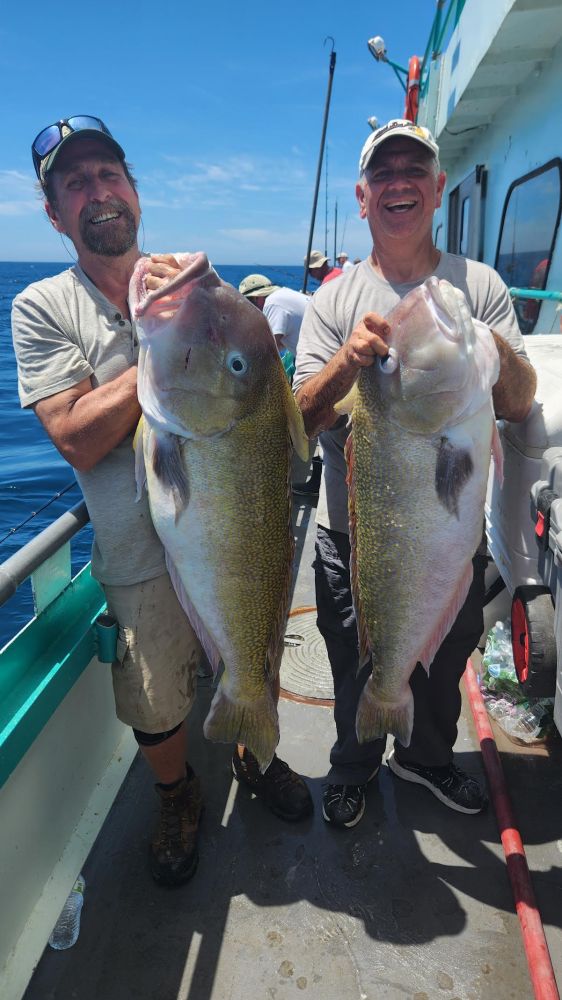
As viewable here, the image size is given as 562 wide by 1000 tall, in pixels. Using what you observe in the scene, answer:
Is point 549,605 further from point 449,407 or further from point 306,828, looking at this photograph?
point 306,828

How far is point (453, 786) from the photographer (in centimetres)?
285

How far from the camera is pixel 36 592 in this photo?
8.18ft

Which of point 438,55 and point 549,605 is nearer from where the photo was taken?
point 549,605

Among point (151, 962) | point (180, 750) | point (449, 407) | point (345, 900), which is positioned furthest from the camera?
point (180, 750)

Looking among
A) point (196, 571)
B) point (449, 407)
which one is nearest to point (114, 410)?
point (196, 571)

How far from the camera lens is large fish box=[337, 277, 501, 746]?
71.3 inches

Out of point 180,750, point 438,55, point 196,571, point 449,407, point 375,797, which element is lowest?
point 375,797

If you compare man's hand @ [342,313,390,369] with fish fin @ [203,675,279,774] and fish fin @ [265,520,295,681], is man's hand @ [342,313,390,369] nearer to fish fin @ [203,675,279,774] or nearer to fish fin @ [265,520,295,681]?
fish fin @ [265,520,295,681]

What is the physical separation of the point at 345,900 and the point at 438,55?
9624 mm

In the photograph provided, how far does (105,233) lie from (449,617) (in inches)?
72.6

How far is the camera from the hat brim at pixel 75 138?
2.29 metres

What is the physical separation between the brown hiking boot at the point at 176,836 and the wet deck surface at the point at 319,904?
62mm

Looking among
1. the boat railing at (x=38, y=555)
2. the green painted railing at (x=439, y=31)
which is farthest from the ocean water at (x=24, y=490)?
the green painted railing at (x=439, y=31)

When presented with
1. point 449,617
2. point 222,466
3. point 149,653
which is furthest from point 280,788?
point 222,466
